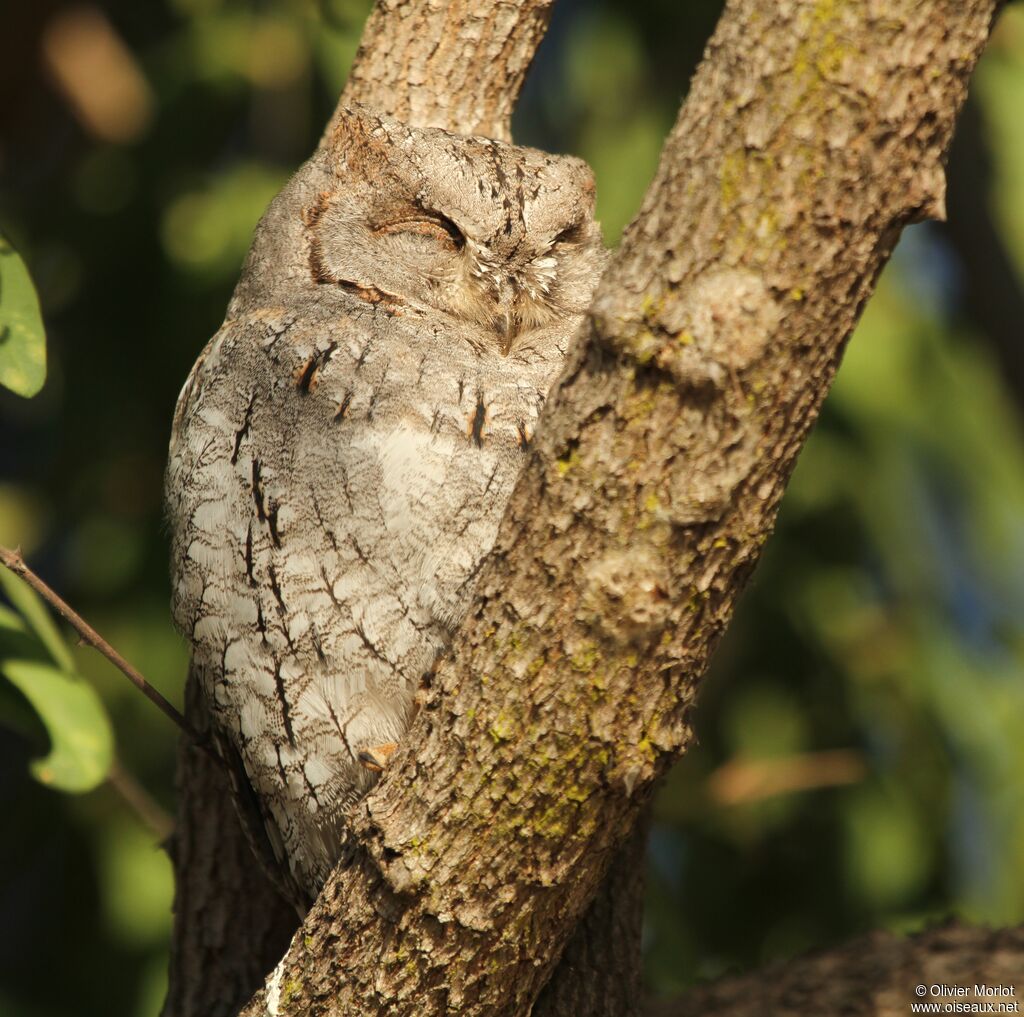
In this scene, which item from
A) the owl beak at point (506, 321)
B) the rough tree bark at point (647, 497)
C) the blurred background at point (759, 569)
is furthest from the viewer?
the blurred background at point (759, 569)

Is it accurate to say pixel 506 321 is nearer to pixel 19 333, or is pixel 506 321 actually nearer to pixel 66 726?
pixel 19 333

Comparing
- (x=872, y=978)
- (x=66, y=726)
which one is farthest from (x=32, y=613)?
(x=872, y=978)

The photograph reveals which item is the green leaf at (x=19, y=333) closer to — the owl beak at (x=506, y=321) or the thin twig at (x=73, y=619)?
the thin twig at (x=73, y=619)

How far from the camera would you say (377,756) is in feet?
6.86

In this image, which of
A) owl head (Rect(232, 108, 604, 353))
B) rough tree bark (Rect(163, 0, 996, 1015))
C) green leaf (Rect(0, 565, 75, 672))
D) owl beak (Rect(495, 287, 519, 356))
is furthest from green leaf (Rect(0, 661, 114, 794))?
owl beak (Rect(495, 287, 519, 356))

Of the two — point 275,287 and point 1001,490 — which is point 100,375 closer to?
point 275,287

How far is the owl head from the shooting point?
234 cm

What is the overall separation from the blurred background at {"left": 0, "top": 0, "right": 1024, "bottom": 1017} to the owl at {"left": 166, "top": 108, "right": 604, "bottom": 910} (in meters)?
1.46

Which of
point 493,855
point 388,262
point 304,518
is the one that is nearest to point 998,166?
point 388,262

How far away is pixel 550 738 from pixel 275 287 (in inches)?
47.2

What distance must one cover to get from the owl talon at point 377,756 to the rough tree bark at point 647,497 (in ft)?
0.89

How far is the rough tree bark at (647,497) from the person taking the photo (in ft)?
4.49

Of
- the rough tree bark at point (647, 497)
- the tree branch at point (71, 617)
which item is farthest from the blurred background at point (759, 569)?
the rough tree bark at point (647, 497)

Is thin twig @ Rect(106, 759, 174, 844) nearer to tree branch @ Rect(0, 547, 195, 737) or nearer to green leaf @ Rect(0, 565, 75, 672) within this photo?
green leaf @ Rect(0, 565, 75, 672)
